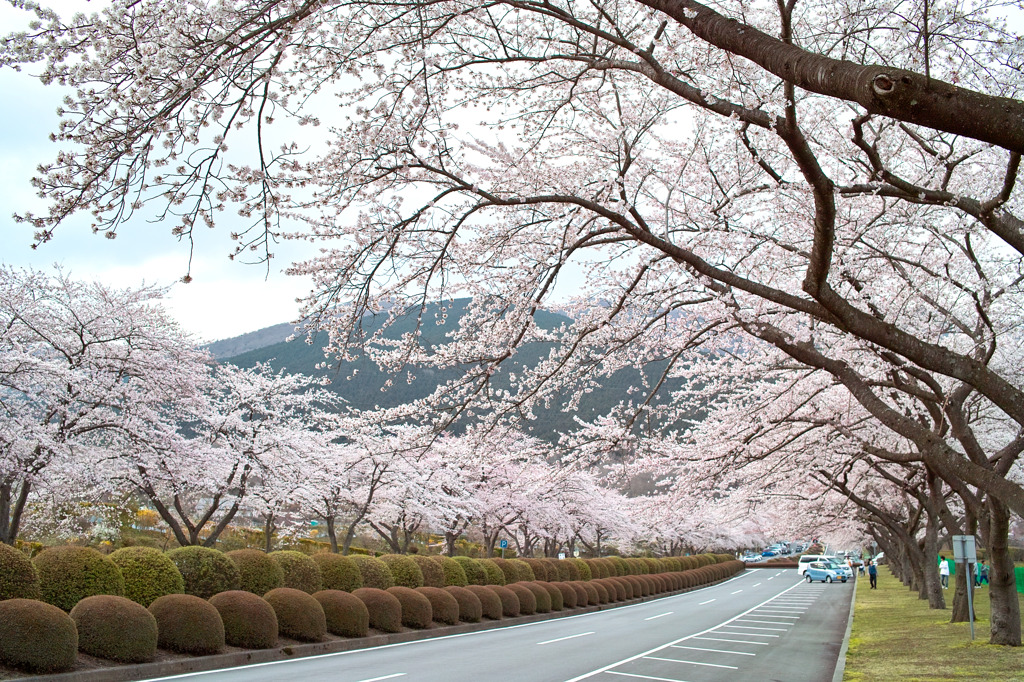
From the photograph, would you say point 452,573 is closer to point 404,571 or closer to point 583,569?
point 404,571

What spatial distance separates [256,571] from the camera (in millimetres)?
14219

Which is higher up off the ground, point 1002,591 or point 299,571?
point 1002,591

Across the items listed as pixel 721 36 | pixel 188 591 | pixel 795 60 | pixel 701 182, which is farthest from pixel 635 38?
pixel 188 591

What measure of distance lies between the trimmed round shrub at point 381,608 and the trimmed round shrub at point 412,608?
0.84m

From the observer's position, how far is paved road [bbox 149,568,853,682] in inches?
396

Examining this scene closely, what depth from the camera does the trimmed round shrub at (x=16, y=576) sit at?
935cm

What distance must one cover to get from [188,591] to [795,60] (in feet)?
43.7

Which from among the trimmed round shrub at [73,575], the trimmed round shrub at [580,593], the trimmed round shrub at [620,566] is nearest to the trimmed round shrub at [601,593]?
the trimmed round shrub at [580,593]

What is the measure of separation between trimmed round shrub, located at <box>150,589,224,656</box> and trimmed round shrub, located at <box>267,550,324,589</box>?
4.26m

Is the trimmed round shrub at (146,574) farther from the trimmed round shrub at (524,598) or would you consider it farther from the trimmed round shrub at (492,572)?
the trimmed round shrub at (492,572)

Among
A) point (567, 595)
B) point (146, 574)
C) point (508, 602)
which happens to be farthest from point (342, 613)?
point (567, 595)

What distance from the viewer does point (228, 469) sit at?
21828 millimetres

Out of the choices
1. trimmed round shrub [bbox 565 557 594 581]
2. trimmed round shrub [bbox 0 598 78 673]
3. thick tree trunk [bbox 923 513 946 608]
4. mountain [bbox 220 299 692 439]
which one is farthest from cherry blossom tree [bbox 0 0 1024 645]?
mountain [bbox 220 299 692 439]

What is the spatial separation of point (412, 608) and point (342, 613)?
2702 mm
